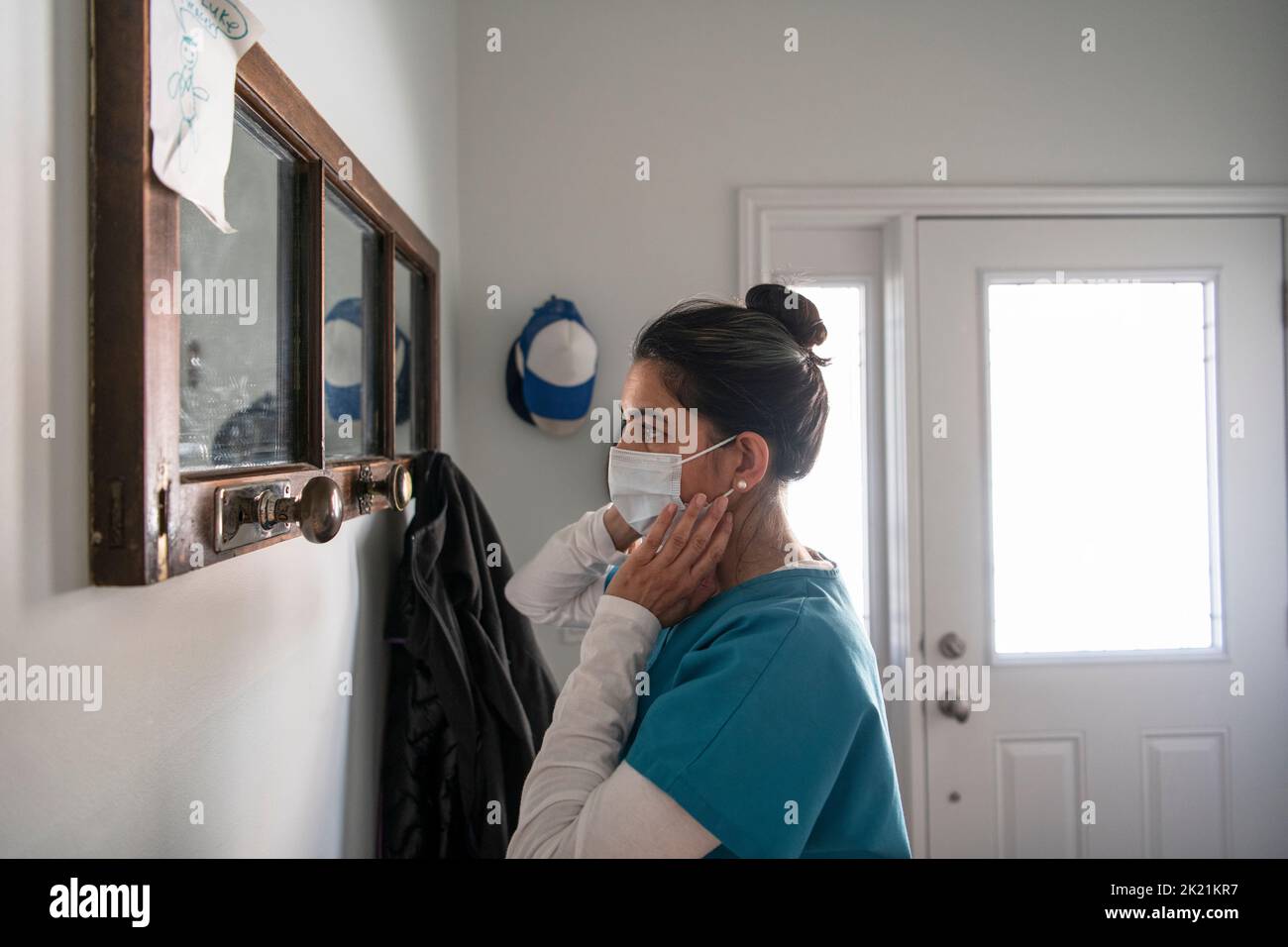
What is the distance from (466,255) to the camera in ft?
5.66

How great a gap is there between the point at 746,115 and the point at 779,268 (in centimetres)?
34

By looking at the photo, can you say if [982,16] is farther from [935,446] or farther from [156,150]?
[156,150]

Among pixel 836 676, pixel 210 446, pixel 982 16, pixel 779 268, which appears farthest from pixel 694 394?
pixel 982 16

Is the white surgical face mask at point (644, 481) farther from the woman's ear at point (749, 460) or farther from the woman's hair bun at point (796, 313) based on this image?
the woman's hair bun at point (796, 313)

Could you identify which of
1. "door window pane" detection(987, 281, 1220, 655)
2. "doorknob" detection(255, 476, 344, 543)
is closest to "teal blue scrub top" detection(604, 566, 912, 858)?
"doorknob" detection(255, 476, 344, 543)

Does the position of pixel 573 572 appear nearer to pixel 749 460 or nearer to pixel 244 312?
pixel 749 460

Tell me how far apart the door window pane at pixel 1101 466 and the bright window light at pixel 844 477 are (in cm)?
29

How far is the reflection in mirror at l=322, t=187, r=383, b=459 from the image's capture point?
0.90 meters

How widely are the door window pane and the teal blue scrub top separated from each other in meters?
1.19

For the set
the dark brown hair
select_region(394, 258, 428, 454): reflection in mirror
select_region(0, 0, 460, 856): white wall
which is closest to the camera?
select_region(0, 0, 460, 856): white wall

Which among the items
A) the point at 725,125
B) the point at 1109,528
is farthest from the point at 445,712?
the point at 1109,528

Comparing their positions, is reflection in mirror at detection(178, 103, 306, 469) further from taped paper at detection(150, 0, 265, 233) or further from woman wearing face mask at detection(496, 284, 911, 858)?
woman wearing face mask at detection(496, 284, 911, 858)

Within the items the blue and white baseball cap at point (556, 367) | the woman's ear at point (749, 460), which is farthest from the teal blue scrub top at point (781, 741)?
the blue and white baseball cap at point (556, 367)

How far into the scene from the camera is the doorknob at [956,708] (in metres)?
1.73
